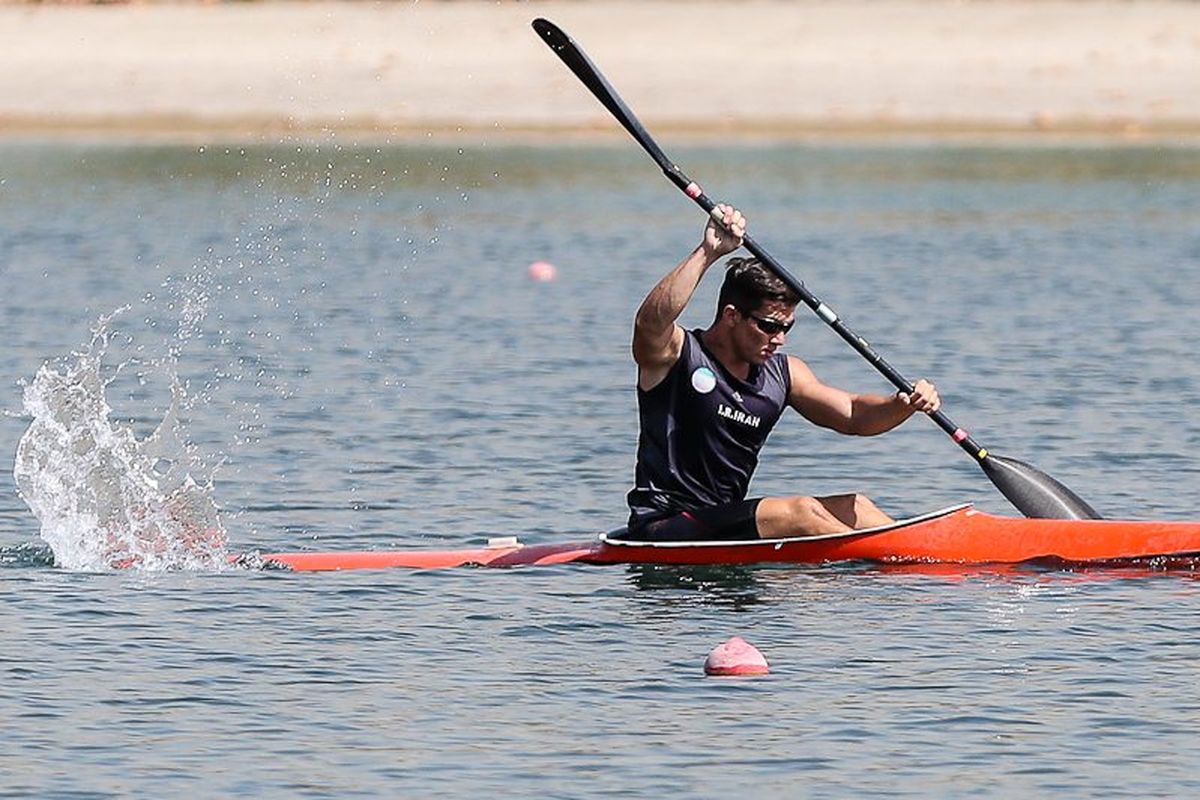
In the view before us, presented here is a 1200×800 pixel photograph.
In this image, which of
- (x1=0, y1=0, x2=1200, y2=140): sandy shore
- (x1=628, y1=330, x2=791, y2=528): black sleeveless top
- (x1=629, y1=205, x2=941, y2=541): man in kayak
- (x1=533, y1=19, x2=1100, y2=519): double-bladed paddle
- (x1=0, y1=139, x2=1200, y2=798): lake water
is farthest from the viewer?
(x1=0, y1=0, x2=1200, y2=140): sandy shore

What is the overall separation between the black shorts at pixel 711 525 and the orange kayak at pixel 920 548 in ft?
0.14

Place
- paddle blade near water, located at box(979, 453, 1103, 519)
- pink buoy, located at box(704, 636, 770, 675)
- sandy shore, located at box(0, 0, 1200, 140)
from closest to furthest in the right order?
1. pink buoy, located at box(704, 636, 770, 675)
2. paddle blade near water, located at box(979, 453, 1103, 519)
3. sandy shore, located at box(0, 0, 1200, 140)

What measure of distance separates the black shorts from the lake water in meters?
0.18

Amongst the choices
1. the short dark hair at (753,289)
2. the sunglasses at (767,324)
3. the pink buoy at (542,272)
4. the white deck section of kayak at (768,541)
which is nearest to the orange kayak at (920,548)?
the white deck section of kayak at (768,541)

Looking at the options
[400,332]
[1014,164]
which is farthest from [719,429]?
[1014,164]

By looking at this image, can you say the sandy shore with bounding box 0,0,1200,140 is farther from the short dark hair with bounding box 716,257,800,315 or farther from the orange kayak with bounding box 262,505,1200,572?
the short dark hair with bounding box 716,257,800,315

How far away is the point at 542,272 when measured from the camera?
26969mm

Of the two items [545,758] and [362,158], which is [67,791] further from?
[362,158]

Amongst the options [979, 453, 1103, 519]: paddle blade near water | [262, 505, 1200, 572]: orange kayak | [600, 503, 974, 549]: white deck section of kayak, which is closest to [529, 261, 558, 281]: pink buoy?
[979, 453, 1103, 519]: paddle blade near water

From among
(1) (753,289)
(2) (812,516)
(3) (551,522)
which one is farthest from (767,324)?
(3) (551,522)

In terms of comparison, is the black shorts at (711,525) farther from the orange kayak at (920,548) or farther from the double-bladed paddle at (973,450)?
the double-bladed paddle at (973,450)

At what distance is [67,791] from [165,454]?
7.48 meters

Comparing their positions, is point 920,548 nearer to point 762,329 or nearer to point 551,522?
point 762,329

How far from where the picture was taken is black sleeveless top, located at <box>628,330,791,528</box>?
11.8 metres
